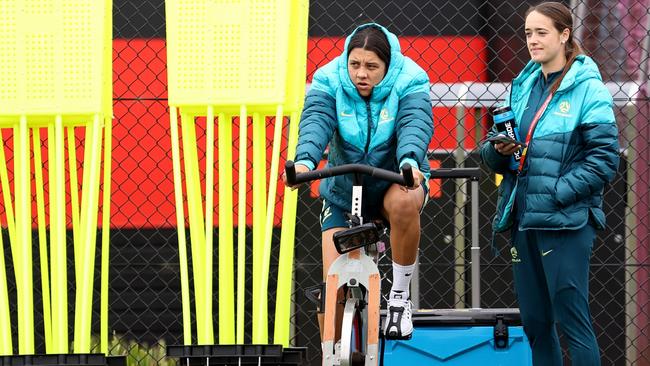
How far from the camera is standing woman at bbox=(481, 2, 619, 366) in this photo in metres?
4.95

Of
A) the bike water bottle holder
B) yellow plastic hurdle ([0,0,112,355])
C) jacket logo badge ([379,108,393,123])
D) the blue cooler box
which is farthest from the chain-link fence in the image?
the bike water bottle holder

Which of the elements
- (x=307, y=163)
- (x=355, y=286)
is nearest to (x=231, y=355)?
(x=355, y=286)

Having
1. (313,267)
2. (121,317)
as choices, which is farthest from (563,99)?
(121,317)

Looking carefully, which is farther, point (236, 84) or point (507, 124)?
point (236, 84)

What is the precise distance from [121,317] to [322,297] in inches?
93.5

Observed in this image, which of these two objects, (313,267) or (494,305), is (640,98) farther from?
(313,267)

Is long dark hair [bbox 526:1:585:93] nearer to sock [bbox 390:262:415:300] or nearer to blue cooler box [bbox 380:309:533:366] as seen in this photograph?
sock [bbox 390:262:415:300]

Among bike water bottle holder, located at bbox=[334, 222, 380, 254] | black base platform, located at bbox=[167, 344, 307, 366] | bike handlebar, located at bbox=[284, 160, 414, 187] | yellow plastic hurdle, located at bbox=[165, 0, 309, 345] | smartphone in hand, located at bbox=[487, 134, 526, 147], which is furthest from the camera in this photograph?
yellow plastic hurdle, located at bbox=[165, 0, 309, 345]

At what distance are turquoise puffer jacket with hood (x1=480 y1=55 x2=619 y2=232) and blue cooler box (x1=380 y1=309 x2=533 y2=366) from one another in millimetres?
530

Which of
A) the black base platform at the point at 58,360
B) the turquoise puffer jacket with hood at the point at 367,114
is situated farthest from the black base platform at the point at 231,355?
the turquoise puffer jacket with hood at the point at 367,114

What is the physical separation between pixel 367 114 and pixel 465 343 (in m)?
1.09

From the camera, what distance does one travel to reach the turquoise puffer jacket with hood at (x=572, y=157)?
4.93 metres

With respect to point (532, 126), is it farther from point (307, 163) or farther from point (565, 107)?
point (307, 163)

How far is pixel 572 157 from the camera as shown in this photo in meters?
5.04
